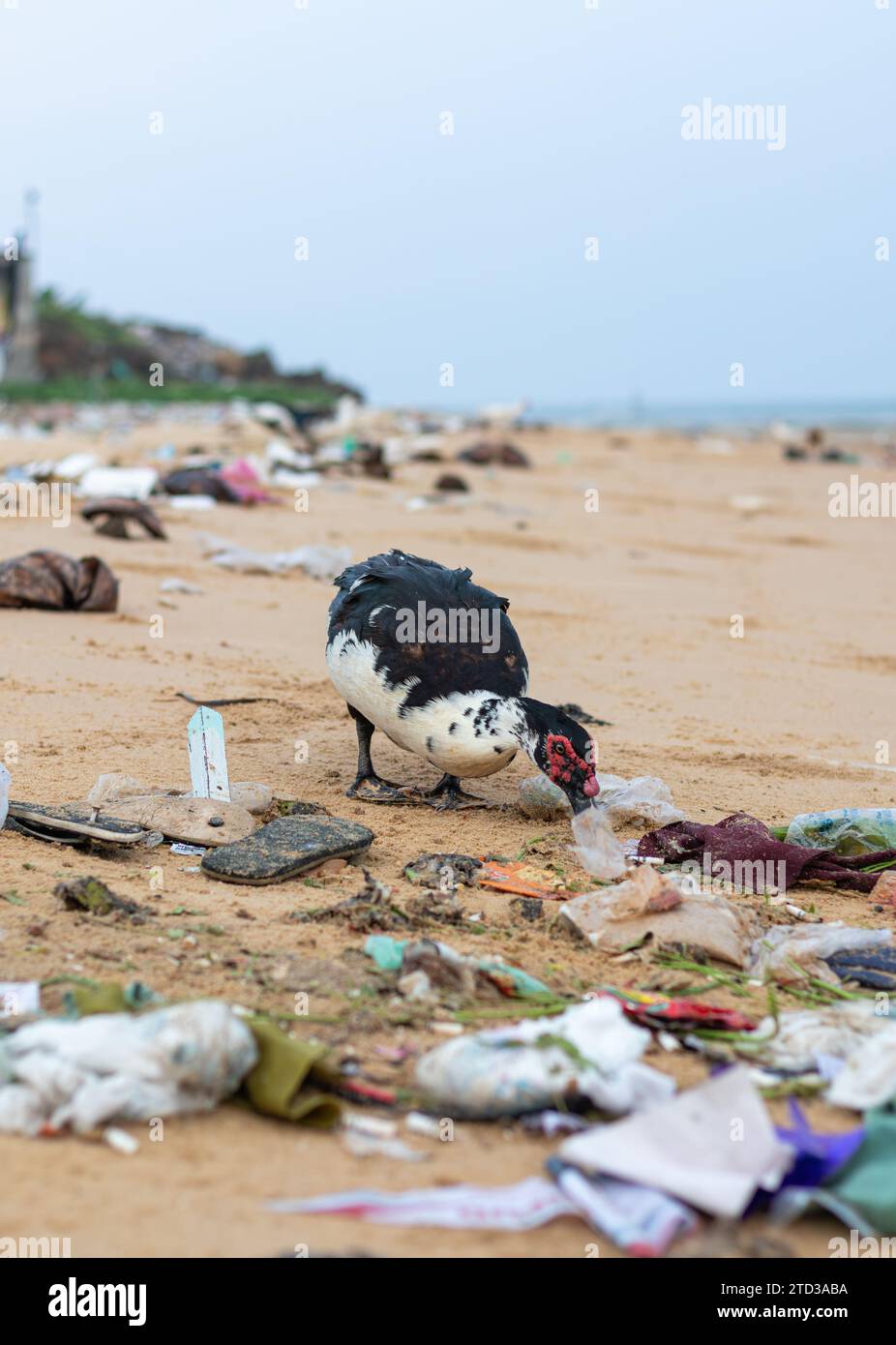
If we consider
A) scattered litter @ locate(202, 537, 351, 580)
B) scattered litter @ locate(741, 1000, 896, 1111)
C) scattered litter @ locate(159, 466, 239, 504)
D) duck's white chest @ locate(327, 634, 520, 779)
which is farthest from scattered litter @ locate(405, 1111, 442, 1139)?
scattered litter @ locate(159, 466, 239, 504)

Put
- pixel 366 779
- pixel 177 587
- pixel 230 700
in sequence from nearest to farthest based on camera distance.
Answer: pixel 366 779 < pixel 230 700 < pixel 177 587

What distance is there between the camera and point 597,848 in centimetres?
469

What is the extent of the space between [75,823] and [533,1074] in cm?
208

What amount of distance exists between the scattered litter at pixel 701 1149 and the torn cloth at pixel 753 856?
1870mm

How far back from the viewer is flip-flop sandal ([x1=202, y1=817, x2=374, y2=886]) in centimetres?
423

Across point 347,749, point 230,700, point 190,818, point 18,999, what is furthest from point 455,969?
point 230,700

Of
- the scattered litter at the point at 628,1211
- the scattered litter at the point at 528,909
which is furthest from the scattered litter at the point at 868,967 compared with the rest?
the scattered litter at the point at 628,1211

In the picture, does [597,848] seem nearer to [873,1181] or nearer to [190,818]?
[190,818]

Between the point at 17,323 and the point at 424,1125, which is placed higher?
the point at 17,323

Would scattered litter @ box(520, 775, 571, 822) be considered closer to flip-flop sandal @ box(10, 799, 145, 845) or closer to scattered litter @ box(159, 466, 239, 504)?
flip-flop sandal @ box(10, 799, 145, 845)

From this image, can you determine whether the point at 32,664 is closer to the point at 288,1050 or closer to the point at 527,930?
the point at 527,930

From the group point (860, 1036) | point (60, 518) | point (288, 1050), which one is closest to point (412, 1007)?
point (288, 1050)

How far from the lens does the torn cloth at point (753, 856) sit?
4570mm

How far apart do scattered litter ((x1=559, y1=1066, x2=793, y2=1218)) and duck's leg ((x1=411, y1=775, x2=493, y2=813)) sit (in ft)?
8.61
